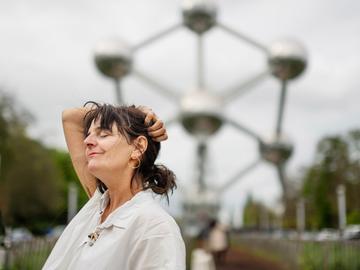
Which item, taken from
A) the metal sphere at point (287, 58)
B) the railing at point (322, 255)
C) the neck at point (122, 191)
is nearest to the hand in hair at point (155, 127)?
the neck at point (122, 191)

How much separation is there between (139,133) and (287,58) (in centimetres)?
1838

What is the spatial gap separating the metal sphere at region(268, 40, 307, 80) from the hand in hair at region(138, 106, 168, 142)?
59.9 ft

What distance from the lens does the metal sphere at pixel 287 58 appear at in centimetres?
1991

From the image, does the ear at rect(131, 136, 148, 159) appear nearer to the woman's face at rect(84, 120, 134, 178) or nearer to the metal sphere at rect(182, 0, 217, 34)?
the woman's face at rect(84, 120, 134, 178)

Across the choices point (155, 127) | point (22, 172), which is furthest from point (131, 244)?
point (22, 172)

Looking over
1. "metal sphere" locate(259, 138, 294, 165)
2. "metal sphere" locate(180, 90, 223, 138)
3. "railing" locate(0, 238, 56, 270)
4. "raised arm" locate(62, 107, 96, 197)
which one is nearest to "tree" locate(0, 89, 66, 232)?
"metal sphere" locate(259, 138, 294, 165)

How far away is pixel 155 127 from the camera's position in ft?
6.24

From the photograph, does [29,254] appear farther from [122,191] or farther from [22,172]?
[22,172]

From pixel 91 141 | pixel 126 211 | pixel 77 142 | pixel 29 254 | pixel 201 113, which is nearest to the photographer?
pixel 126 211

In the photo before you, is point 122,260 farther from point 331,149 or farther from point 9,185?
point 331,149

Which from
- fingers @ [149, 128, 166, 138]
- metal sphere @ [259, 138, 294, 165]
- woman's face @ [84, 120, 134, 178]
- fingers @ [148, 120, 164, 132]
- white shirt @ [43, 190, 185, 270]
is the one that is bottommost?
metal sphere @ [259, 138, 294, 165]

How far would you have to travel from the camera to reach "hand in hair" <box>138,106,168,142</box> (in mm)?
1905

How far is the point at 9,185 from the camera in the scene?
39625mm

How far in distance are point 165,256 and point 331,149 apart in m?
44.0
